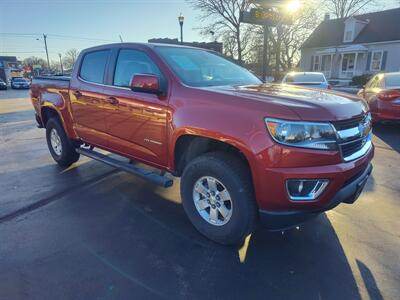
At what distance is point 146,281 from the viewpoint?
2654 mm

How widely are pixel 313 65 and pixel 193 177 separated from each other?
36330 millimetres

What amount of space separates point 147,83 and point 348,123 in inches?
75.7

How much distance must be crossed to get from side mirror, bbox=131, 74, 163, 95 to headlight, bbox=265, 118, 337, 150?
4.29ft

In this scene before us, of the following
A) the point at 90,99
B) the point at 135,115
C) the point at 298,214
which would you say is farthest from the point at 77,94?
the point at 298,214

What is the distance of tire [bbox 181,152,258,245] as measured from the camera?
287cm

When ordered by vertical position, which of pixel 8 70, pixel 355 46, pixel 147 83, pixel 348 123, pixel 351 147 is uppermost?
pixel 355 46

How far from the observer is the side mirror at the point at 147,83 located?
10.7ft

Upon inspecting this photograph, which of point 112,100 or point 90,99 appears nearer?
point 112,100

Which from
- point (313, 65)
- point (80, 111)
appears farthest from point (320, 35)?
point (80, 111)

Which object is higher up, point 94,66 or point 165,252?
point 94,66

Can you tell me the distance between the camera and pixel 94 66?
4652 millimetres

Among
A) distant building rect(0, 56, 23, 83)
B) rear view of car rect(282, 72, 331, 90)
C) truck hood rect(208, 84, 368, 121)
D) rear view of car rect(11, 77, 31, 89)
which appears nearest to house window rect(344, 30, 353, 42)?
rear view of car rect(282, 72, 331, 90)

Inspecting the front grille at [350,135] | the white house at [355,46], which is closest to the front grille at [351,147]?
the front grille at [350,135]

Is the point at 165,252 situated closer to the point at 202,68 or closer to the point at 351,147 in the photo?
the point at 351,147
